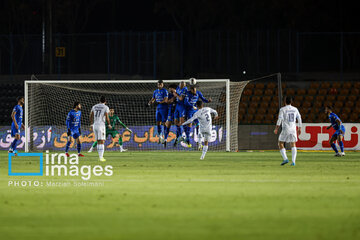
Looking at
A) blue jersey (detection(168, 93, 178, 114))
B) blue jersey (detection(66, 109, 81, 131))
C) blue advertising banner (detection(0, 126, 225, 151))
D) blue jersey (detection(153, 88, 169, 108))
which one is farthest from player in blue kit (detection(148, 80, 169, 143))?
blue advertising banner (detection(0, 126, 225, 151))

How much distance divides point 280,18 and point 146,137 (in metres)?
25.1

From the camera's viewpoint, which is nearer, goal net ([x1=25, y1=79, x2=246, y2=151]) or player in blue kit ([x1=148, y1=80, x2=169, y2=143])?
player in blue kit ([x1=148, y1=80, x2=169, y2=143])

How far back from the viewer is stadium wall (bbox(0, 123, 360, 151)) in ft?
91.8

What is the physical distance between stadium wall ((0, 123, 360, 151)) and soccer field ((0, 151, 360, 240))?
12.6 meters

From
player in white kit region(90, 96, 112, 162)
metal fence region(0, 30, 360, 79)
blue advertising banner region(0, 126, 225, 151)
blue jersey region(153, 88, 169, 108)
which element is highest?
metal fence region(0, 30, 360, 79)

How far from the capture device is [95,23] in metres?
58.0

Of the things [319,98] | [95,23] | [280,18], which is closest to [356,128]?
[319,98]

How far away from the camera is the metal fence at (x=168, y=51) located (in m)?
37.3

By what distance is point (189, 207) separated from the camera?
32.2 feet

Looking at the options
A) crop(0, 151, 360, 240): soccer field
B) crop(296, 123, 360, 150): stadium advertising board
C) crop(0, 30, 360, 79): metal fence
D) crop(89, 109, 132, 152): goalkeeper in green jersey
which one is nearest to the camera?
crop(0, 151, 360, 240): soccer field

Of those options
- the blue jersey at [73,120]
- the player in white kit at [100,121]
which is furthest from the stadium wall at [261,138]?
the player in white kit at [100,121]

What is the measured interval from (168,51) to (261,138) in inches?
426

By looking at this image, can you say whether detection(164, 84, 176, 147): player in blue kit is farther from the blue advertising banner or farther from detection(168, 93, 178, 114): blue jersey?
the blue advertising banner

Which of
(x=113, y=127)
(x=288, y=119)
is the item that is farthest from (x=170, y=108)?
(x=288, y=119)
